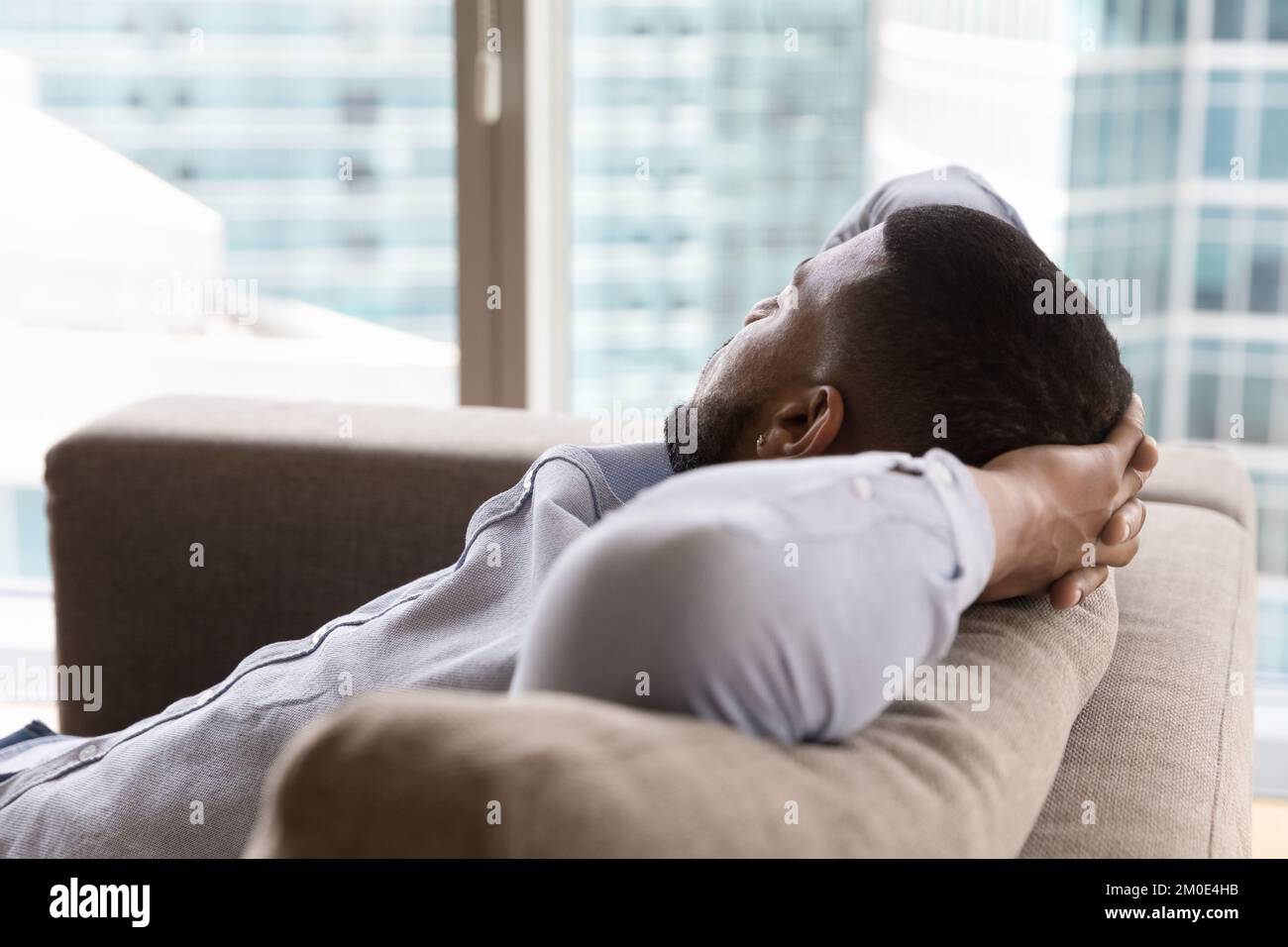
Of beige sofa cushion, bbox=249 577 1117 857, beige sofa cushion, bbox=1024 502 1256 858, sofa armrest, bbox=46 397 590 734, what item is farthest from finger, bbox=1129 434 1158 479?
sofa armrest, bbox=46 397 590 734

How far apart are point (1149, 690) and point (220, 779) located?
671mm

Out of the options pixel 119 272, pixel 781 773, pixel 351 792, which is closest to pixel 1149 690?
pixel 781 773

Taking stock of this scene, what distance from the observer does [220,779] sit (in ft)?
3.14

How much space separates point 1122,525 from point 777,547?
0.45 m

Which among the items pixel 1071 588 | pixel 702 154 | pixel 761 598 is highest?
pixel 702 154

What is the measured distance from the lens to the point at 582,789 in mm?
468

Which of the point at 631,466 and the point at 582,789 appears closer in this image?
the point at 582,789

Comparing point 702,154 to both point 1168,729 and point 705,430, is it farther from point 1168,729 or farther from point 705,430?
point 1168,729

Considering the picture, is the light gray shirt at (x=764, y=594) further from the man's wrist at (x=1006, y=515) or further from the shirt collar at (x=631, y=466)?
the shirt collar at (x=631, y=466)

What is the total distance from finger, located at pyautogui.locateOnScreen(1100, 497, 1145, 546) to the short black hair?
6 cm

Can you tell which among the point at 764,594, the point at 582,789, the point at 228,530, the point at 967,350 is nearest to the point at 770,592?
the point at 764,594

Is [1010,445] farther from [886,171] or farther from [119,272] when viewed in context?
[119,272]

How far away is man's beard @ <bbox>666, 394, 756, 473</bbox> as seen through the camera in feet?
3.30
